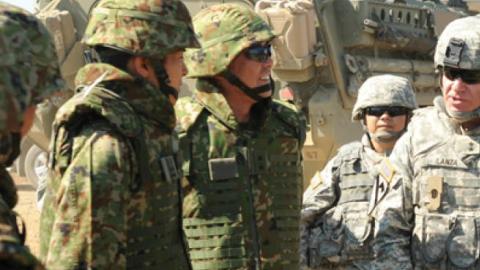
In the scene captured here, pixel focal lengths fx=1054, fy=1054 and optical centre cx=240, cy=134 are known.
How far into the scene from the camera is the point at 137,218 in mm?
3502

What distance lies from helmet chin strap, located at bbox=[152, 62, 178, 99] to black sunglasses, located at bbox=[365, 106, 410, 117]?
8.14 ft

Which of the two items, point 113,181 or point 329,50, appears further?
point 329,50

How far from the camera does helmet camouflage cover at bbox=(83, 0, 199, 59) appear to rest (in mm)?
3686

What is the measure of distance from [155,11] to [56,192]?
0.75 metres

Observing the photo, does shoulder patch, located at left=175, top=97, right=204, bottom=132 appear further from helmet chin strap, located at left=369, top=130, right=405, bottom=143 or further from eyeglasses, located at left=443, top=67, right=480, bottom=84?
helmet chin strap, located at left=369, top=130, right=405, bottom=143

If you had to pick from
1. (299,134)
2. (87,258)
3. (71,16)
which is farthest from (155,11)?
(71,16)

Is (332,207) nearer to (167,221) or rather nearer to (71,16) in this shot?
(167,221)

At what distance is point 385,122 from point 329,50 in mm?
5814

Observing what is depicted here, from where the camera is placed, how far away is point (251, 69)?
4.70 metres

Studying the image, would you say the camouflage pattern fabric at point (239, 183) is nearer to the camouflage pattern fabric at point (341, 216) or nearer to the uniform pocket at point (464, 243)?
the camouflage pattern fabric at point (341, 216)

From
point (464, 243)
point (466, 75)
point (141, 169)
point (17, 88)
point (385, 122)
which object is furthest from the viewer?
point (385, 122)

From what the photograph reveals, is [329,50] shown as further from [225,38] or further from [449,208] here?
[449,208]

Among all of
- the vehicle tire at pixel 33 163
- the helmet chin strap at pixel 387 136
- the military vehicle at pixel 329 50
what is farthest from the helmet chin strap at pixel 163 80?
the vehicle tire at pixel 33 163

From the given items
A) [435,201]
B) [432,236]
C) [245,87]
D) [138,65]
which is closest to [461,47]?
[435,201]
